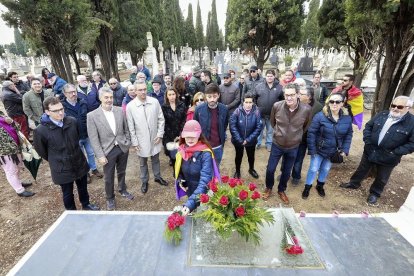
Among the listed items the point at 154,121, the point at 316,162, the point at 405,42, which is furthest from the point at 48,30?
the point at 405,42

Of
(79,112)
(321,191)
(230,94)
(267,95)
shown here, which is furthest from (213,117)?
(79,112)

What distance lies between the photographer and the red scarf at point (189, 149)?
2.59 m

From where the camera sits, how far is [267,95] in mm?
5445

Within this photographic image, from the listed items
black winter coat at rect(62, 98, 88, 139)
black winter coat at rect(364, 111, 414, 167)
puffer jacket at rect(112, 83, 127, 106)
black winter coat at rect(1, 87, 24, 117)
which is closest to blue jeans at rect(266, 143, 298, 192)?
black winter coat at rect(364, 111, 414, 167)

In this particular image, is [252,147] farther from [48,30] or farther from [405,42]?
[48,30]

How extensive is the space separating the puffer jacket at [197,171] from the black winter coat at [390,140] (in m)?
3.00

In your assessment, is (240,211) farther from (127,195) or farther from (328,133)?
(127,195)

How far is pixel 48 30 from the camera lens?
8.34 metres

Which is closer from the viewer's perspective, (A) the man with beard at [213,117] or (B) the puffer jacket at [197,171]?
(B) the puffer jacket at [197,171]

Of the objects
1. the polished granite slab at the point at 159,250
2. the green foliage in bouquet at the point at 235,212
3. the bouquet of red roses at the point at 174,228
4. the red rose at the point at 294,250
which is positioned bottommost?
the polished granite slab at the point at 159,250

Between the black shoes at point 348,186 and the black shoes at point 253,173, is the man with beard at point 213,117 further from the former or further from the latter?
the black shoes at point 348,186

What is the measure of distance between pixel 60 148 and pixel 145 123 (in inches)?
54.1

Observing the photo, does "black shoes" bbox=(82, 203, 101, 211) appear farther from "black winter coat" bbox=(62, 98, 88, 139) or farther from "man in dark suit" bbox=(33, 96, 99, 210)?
"black winter coat" bbox=(62, 98, 88, 139)

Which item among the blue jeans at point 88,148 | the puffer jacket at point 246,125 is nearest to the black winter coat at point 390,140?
the puffer jacket at point 246,125
